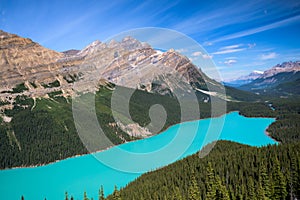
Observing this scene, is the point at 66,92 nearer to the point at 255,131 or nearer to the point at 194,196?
the point at 255,131

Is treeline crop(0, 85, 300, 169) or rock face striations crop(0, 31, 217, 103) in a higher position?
rock face striations crop(0, 31, 217, 103)

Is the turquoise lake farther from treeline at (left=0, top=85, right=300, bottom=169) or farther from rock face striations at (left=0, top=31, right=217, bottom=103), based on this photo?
rock face striations at (left=0, top=31, right=217, bottom=103)

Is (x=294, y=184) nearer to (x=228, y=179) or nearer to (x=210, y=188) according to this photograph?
(x=228, y=179)

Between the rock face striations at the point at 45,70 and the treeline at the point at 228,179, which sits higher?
the rock face striations at the point at 45,70

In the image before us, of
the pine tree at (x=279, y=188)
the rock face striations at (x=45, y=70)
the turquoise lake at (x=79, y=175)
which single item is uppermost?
the rock face striations at (x=45, y=70)

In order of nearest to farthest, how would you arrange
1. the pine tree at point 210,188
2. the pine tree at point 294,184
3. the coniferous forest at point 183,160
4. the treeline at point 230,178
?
the pine tree at point 210,188 < the treeline at point 230,178 < the pine tree at point 294,184 < the coniferous forest at point 183,160

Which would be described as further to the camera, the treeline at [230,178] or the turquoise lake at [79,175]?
the turquoise lake at [79,175]

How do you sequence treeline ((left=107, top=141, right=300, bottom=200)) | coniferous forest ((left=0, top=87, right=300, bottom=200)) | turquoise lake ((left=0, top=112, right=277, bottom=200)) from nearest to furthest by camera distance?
treeline ((left=107, top=141, right=300, bottom=200))
coniferous forest ((left=0, top=87, right=300, bottom=200))
turquoise lake ((left=0, top=112, right=277, bottom=200))

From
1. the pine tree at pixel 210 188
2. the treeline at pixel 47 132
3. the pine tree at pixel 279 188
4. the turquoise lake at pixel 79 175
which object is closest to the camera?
the pine tree at pixel 210 188

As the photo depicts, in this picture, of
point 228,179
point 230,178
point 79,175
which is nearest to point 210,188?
point 230,178

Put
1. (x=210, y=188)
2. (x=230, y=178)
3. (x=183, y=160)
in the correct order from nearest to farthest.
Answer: (x=210, y=188) < (x=230, y=178) < (x=183, y=160)

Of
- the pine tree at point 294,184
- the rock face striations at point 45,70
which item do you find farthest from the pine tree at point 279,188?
the rock face striations at point 45,70

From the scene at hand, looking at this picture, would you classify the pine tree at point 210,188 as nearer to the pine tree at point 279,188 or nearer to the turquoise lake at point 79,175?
the turquoise lake at point 79,175

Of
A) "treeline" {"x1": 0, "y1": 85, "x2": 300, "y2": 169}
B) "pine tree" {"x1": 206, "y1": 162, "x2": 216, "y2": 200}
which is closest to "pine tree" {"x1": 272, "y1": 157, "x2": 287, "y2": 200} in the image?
"pine tree" {"x1": 206, "y1": 162, "x2": 216, "y2": 200}
